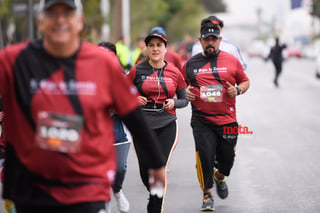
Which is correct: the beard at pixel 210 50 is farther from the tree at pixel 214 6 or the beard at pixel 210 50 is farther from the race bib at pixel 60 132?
the tree at pixel 214 6

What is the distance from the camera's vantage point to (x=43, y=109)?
397 centimetres

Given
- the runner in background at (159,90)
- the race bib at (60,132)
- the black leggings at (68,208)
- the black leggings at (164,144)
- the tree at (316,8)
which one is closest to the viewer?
the race bib at (60,132)

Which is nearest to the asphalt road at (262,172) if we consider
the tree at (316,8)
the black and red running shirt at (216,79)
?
the black and red running shirt at (216,79)

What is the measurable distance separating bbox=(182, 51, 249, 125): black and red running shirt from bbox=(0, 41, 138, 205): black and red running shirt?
392 centimetres

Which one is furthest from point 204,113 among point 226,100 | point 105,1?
point 105,1

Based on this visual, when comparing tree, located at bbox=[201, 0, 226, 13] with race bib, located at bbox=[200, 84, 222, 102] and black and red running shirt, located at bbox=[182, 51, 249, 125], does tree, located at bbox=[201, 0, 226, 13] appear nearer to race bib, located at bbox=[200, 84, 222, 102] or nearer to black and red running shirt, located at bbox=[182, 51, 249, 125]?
black and red running shirt, located at bbox=[182, 51, 249, 125]

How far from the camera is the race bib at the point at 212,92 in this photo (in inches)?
316

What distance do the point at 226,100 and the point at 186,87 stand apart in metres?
0.44

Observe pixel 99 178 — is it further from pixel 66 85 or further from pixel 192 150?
pixel 192 150

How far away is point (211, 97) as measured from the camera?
8047mm

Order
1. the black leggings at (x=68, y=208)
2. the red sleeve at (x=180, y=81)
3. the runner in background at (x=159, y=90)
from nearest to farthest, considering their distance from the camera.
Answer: the black leggings at (x=68, y=208), the runner in background at (x=159, y=90), the red sleeve at (x=180, y=81)

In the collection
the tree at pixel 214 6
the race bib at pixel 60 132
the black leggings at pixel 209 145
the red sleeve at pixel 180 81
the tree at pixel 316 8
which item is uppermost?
the race bib at pixel 60 132

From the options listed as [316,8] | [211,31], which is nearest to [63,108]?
[211,31]

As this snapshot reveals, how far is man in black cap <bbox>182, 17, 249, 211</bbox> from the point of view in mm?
8031
